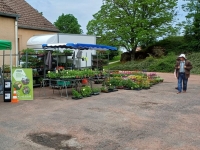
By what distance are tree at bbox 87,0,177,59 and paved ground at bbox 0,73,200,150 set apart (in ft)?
73.7

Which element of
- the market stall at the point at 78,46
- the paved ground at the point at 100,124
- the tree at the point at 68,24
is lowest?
the paved ground at the point at 100,124

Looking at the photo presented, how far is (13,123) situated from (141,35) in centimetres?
2587

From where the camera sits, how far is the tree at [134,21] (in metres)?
31.7

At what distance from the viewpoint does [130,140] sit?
5.47 m

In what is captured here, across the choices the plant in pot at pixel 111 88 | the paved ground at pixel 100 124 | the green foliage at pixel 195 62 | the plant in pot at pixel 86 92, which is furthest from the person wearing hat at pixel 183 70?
the green foliage at pixel 195 62

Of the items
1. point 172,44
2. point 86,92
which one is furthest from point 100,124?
point 172,44

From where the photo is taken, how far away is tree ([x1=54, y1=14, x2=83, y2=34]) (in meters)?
64.9

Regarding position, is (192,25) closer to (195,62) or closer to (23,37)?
(195,62)

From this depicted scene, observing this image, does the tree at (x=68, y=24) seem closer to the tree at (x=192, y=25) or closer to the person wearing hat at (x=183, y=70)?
the tree at (x=192, y=25)

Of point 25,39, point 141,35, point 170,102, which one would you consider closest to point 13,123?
point 170,102

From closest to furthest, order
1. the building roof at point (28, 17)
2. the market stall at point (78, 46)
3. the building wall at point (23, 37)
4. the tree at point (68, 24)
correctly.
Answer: the market stall at point (78, 46), the building wall at point (23, 37), the building roof at point (28, 17), the tree at point (68, 24)

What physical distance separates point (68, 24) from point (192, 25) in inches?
1521

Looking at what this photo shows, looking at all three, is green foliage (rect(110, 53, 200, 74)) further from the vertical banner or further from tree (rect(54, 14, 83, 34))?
tree (rect(54, 14, 83, 34))

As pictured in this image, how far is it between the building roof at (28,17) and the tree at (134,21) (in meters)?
11.5
